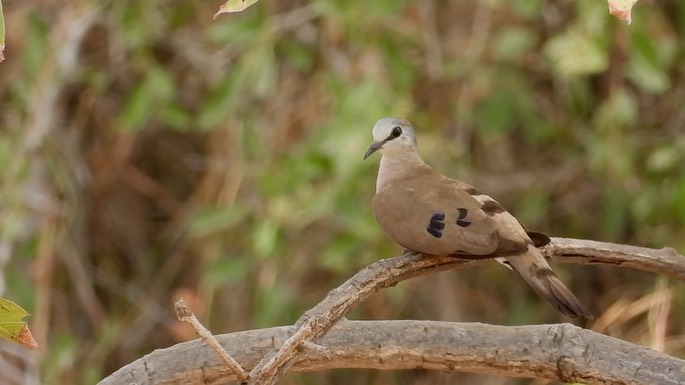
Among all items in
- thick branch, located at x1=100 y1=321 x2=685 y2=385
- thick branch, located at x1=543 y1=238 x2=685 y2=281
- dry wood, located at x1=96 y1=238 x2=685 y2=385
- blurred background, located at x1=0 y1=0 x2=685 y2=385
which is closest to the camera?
dry wood, located at x1=96 y1=238 x2=685 y2=385

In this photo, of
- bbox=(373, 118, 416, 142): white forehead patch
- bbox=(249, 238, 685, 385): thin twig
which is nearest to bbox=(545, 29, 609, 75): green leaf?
bbox=(373, 118, 416, 142): white forehead patch

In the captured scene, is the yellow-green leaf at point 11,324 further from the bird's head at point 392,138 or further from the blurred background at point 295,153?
the blurred background at point 295,153

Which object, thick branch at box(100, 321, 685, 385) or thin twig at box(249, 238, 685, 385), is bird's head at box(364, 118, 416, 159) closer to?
thin twig at box(249, 238, 685, 385)

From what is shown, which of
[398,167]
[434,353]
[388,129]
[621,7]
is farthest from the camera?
[388,129]

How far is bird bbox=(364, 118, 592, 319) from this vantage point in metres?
1.82

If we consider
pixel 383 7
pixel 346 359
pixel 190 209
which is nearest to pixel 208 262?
pixel 190 209

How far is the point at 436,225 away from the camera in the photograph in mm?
1868

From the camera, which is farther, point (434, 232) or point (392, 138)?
point (392, 138)

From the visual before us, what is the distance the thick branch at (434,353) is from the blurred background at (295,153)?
1.16 meters

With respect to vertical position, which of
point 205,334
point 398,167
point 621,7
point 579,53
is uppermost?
point 579,53

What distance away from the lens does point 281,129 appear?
392 cm

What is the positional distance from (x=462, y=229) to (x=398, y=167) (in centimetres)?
31

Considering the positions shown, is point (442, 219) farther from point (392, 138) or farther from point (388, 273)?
point (392, 138)

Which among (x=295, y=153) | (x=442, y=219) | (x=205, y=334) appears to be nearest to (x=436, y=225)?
(x=442, y=219)
